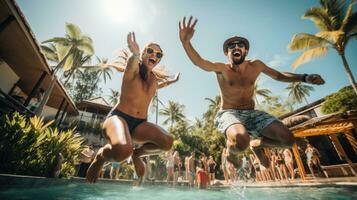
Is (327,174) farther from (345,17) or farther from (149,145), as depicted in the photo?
(149,145)

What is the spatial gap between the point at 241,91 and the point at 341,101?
43.7 feet

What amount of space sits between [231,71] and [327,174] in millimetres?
11914

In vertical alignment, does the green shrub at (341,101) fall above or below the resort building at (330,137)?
above

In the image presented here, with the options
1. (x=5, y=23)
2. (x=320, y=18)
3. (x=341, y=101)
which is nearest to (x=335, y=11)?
(x=320, y=18)

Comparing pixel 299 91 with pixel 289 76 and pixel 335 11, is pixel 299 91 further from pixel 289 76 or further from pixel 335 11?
pixel 289 76

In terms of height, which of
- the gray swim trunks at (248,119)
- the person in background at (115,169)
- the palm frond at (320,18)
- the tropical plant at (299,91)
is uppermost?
the tropical plant at (299,91)

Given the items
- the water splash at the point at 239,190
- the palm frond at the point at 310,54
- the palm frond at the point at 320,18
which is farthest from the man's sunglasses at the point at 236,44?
the palm frond at the point at 320,18

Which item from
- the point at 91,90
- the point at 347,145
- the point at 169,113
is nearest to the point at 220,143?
the point at 347,145

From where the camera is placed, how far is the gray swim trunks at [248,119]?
318 centimetres

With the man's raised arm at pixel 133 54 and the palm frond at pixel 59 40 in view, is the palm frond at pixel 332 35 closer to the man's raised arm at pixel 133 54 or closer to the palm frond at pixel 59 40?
the man's raised arm at pixel 133 54

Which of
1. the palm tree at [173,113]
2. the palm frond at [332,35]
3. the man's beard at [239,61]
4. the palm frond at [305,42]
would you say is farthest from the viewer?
the palm tree at [173,113]

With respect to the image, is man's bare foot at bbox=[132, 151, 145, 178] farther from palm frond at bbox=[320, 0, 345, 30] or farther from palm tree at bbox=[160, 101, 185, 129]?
palm tree at bbox=[160, 101, 185, 129]

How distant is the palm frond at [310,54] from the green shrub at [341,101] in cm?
302

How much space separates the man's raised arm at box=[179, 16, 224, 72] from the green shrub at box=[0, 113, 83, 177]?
17.0 ft
